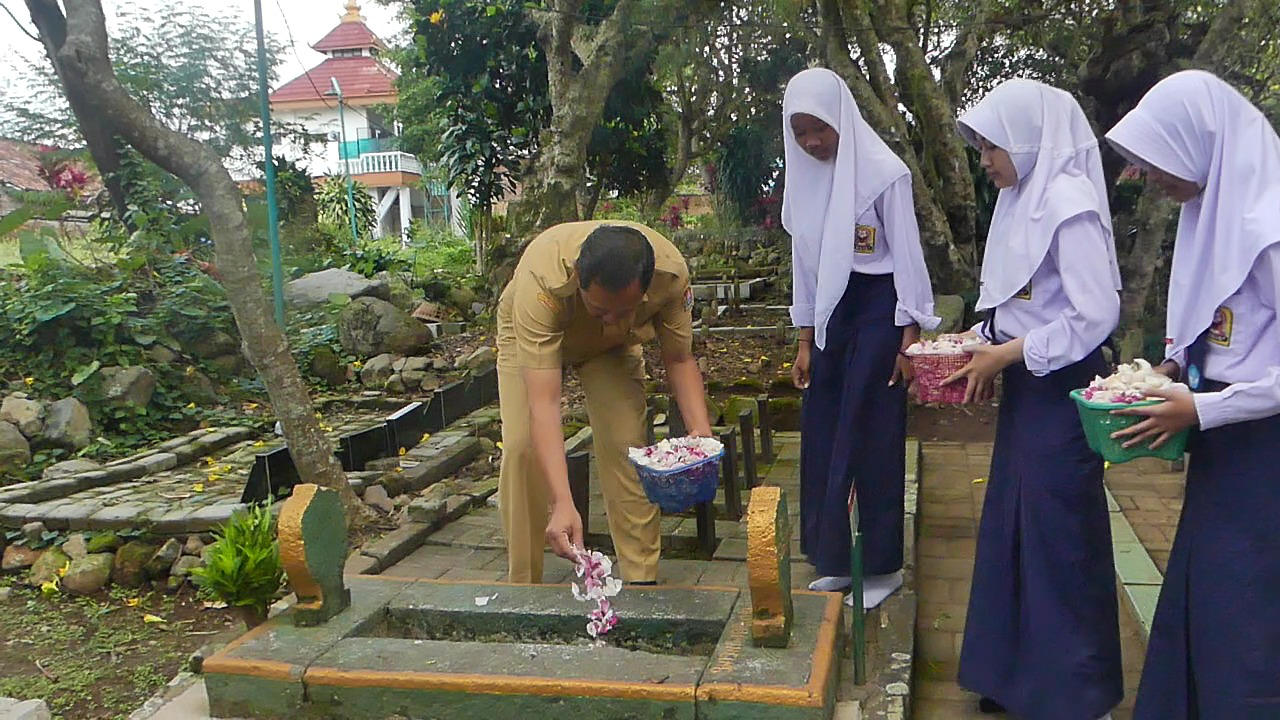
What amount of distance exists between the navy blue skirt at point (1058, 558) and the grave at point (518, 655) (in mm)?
528

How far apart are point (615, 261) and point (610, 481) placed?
1.14 metres

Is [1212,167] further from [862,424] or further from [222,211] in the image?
[222,211]

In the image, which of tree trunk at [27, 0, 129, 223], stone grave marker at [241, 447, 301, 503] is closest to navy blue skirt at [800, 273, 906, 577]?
stone grave marker at [241, 447, 301, 503]

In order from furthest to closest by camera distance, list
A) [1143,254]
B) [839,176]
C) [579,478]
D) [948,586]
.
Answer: [1143,254] < [579,478] < [948,586] < [839,176]

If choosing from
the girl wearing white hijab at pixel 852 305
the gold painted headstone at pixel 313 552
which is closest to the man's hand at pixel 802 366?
the girl wearing white hijab at pixel 852 305

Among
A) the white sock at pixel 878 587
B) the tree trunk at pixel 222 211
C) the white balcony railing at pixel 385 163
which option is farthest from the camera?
the white balcony railing at pixel 385 163

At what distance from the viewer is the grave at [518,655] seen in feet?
7.87

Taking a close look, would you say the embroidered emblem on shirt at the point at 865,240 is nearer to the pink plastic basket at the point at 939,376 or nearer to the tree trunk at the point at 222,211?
the pink plastic basket at the point at 939,376

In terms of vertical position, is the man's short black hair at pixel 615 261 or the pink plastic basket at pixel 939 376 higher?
the man's short black hair at pixel 615 261

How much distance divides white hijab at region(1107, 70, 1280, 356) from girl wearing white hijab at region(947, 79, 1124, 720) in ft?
0.96

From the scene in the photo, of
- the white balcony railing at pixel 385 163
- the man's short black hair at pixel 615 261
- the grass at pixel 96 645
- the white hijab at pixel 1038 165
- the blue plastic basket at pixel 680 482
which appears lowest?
the grass at pixel 96 645

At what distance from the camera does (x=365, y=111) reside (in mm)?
19453

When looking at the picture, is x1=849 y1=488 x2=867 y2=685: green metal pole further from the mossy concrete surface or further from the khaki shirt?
the khaki shirt

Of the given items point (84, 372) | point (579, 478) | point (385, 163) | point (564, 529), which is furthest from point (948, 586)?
point (385, 163)
